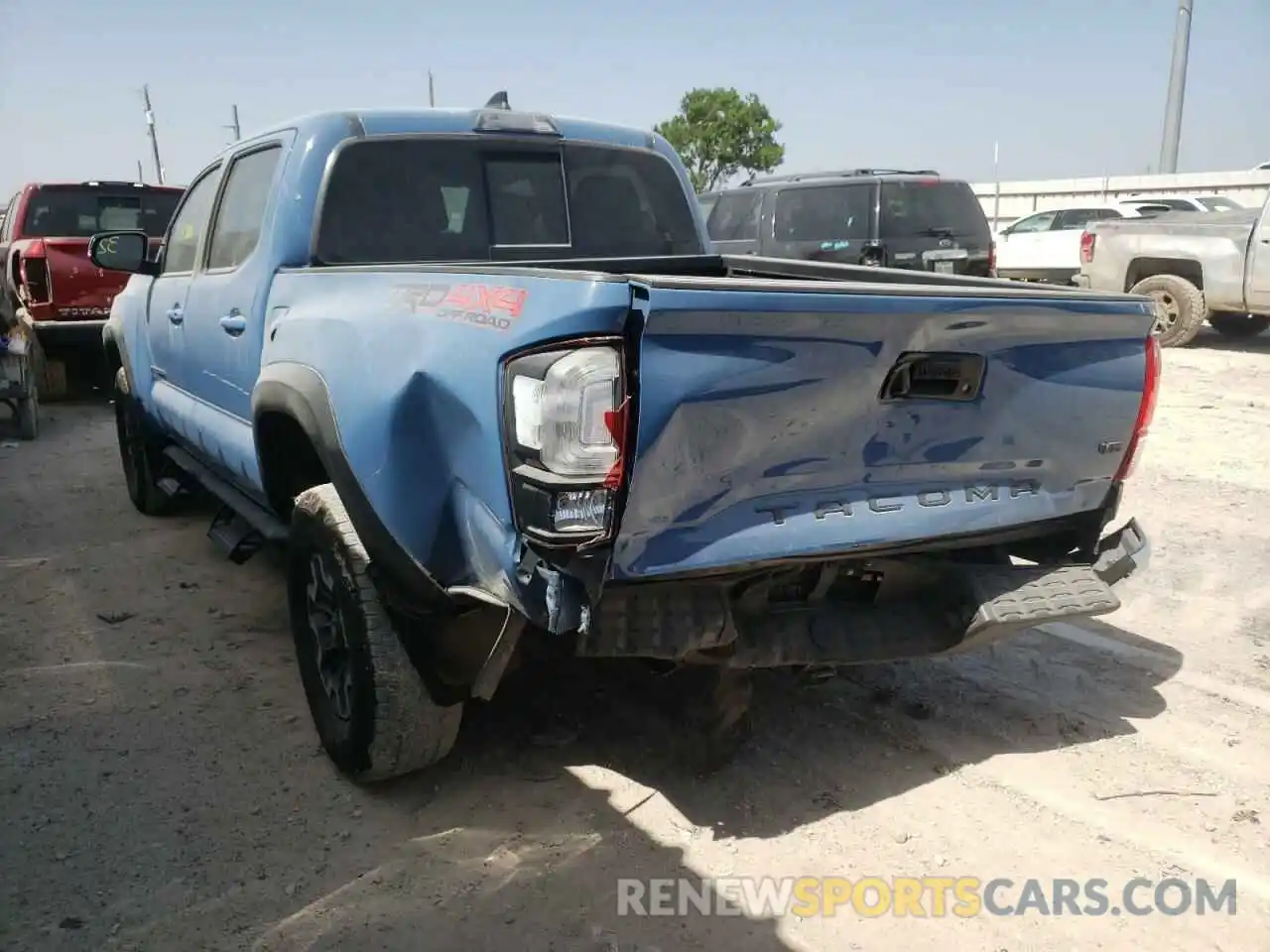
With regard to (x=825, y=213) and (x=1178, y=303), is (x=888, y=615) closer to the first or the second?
(x=825, y=213)

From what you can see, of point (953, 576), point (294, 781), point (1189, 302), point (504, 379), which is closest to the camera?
point (504, 379)

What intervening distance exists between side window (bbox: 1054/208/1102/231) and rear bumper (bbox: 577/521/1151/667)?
15.6 meters

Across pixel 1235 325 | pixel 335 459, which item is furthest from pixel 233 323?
pixel 1235 325

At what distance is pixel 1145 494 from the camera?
6059 mm

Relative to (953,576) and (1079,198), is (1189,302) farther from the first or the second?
(1079,198)

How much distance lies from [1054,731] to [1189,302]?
31.8ft

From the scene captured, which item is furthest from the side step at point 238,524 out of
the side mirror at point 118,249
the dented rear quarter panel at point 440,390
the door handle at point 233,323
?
the side mirror at point 118,249

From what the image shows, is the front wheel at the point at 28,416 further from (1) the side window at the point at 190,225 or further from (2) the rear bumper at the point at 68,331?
(1) the side window at the point at 190,225

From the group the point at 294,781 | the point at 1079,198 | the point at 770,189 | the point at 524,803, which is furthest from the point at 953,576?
the point at 1079,198

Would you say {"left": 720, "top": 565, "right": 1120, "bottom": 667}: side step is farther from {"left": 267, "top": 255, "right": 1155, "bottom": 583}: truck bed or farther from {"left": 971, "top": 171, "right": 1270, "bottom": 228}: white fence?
{"left": 971, "top": 171, "right": 1270, "bottom": 228}: white fence

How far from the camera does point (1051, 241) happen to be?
16.2 metres

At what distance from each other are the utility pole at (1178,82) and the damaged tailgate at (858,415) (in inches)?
959

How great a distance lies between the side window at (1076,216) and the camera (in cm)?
1689

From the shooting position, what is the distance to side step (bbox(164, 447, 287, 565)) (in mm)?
3621
